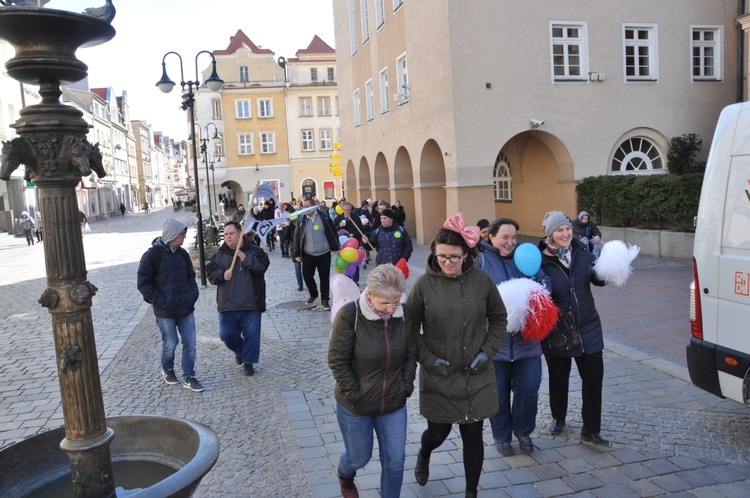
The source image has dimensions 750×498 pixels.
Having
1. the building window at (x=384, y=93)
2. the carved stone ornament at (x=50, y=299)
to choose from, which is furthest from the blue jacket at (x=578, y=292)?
the building window at (x=384, y=93)

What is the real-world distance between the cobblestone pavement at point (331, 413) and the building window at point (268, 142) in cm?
4593

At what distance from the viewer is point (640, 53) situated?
781 inches

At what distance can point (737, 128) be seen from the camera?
16.5 feet

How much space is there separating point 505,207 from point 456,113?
327 inches

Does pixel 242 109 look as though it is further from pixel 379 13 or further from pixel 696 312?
pixel 696 312

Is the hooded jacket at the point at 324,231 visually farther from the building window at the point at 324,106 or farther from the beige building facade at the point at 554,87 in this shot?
the building window at the point at 324,106

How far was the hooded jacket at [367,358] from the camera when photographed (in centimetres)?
382

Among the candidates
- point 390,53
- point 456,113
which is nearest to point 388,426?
point 456,113

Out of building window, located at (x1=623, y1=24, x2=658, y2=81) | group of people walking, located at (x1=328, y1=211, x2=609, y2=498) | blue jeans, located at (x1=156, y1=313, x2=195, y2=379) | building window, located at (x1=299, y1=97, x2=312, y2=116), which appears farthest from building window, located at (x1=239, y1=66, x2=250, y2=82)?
group of people walking, located at (x1=328, y1=211, x2=609, y2=498)

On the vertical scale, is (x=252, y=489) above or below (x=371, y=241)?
below

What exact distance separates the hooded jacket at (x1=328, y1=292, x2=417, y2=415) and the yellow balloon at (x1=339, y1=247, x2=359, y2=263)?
19.8 feet

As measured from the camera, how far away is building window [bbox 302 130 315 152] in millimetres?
57594

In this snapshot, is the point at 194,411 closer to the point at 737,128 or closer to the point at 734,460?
the point at 734,460

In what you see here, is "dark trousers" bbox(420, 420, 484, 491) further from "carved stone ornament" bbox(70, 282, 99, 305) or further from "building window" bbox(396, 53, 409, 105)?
"building window" bbox(396, 53, 409, 105)
